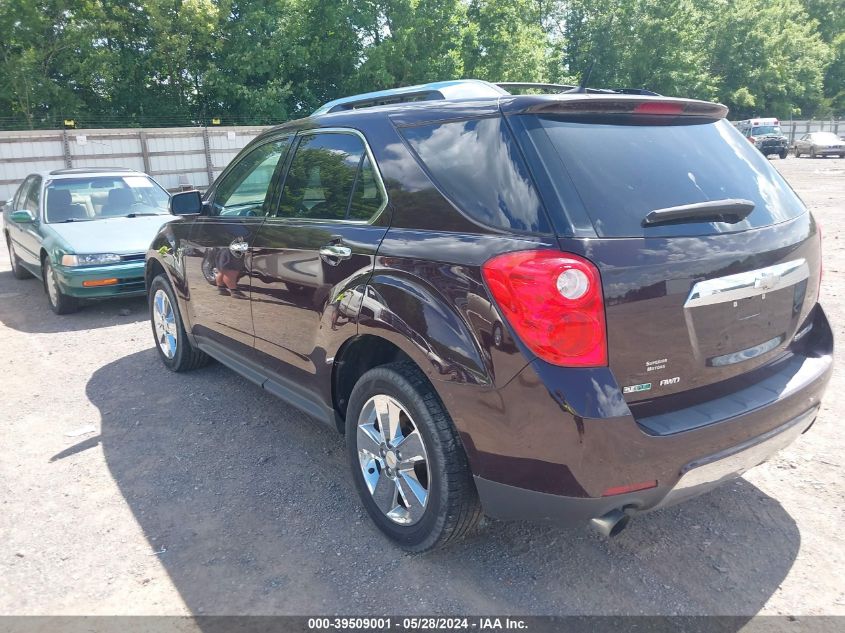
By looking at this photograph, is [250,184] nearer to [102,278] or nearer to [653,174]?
[653,174]

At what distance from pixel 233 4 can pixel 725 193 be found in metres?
31.3

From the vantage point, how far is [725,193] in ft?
8.73

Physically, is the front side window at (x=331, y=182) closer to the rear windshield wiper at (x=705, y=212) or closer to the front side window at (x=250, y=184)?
the front side window at (x=250, y=184)

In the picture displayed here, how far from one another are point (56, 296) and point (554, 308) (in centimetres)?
696

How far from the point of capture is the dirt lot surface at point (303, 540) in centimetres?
266

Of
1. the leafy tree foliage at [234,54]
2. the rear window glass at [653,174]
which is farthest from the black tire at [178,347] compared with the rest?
the leafy tree foliage at [234,54]

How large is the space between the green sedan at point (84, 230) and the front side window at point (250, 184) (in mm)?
3228

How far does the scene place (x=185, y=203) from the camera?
14.9 feet

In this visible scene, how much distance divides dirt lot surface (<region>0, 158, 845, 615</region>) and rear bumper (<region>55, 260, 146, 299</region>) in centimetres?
280

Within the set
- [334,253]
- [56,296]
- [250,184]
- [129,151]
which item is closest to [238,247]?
[250,184]

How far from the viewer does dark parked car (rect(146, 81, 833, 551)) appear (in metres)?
2.25

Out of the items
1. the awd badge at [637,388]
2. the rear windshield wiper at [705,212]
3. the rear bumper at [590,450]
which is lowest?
the rear bumper at [590,450]

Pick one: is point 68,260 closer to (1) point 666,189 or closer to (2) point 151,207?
(2) point 151,207

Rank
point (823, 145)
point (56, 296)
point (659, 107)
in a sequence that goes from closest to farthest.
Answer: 1. point (659, 107)
2. point (56, 296)
3. point (823, 145)
